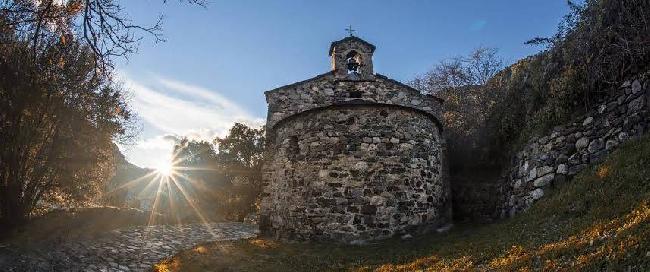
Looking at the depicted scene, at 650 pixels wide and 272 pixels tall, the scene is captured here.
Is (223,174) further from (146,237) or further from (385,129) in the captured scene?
(385,129)

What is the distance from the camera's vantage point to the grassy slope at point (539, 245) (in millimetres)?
5109

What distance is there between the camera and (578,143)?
33.5ft

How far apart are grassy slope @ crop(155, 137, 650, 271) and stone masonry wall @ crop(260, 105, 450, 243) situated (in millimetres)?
699

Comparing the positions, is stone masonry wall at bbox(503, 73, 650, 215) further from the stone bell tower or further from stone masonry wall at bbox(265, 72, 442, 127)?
the stone bell tower

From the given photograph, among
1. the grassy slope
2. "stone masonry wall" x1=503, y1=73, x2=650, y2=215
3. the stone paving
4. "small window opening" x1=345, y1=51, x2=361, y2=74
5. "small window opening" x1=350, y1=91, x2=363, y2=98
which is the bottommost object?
the stone paving

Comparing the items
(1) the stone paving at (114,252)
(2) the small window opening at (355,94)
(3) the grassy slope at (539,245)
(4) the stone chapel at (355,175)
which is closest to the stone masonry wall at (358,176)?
(4) the stone chapel at (355,175)

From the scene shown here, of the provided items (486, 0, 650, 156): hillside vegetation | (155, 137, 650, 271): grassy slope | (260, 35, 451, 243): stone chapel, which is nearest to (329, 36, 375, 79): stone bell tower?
(260, 35, 451, 243): stone chapel

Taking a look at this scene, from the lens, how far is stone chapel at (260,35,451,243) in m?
12.0

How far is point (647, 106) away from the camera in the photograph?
28.5ft

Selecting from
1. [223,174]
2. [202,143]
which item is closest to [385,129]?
[223,174]

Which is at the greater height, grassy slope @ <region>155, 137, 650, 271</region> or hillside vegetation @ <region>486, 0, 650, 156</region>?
hillside vegetation @ <region>486, 0, 650, 156</region>

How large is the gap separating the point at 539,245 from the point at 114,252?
12792 mm

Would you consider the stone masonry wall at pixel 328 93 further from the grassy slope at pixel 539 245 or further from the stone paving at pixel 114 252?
the grassy slope at pixel 539 245

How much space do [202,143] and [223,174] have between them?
17.5ft
